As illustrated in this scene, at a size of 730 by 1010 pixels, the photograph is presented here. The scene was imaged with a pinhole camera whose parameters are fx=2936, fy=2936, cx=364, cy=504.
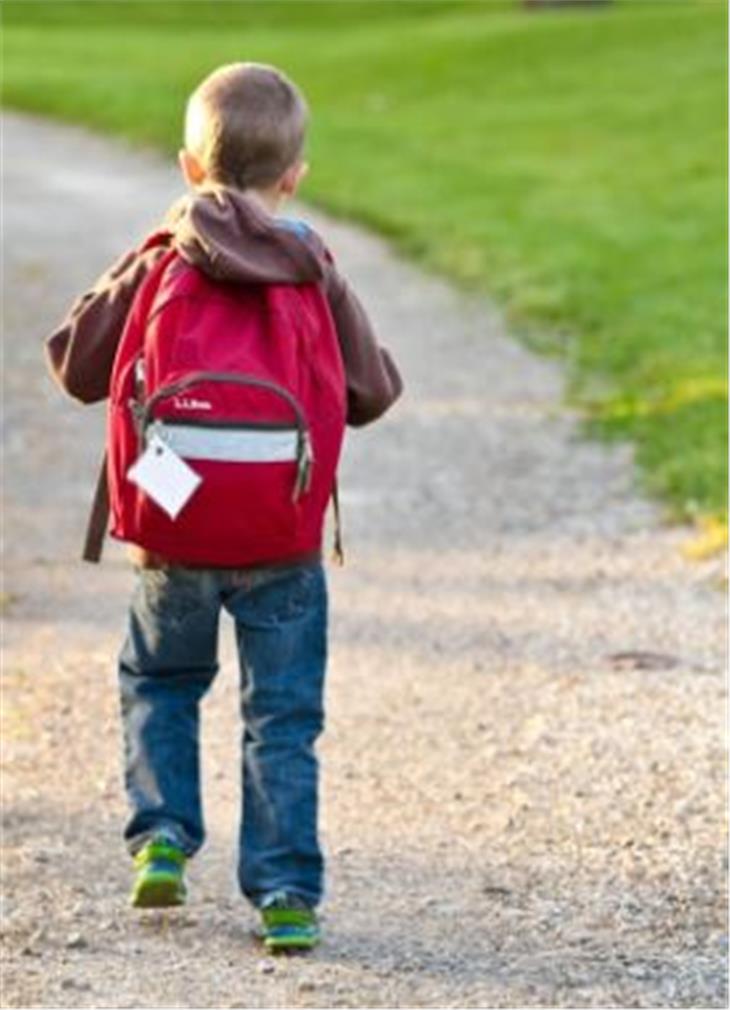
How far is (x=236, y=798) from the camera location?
587cm

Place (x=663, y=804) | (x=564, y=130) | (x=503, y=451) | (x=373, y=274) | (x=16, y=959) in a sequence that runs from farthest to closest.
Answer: (x=564, y=130)
(x=373, y=274)
(x=503, y=451)
(x=663, y=804)
(x=16, y=959)

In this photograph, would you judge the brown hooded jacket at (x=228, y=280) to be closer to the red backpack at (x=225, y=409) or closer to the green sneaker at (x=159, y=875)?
the red backpack at (x=225, y=409)

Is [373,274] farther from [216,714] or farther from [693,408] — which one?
[216,714]

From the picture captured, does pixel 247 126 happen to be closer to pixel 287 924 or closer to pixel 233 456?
pixel 233 456

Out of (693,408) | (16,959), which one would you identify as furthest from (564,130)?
(16,959)

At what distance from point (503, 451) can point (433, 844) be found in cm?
492

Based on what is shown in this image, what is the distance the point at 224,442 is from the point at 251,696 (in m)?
0.47

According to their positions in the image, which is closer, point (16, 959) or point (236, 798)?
point (16, 959)

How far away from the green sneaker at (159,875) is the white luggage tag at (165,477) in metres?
0.64

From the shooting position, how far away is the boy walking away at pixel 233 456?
4691mm

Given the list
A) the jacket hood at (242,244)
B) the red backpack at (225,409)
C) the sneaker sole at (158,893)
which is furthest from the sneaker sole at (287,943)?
the jacket hood at (242,244)

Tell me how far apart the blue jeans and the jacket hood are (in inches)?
19.5

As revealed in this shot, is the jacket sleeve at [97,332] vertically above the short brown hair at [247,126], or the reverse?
the short brown hair at [247,126]

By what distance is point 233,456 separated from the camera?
15.4 feet
